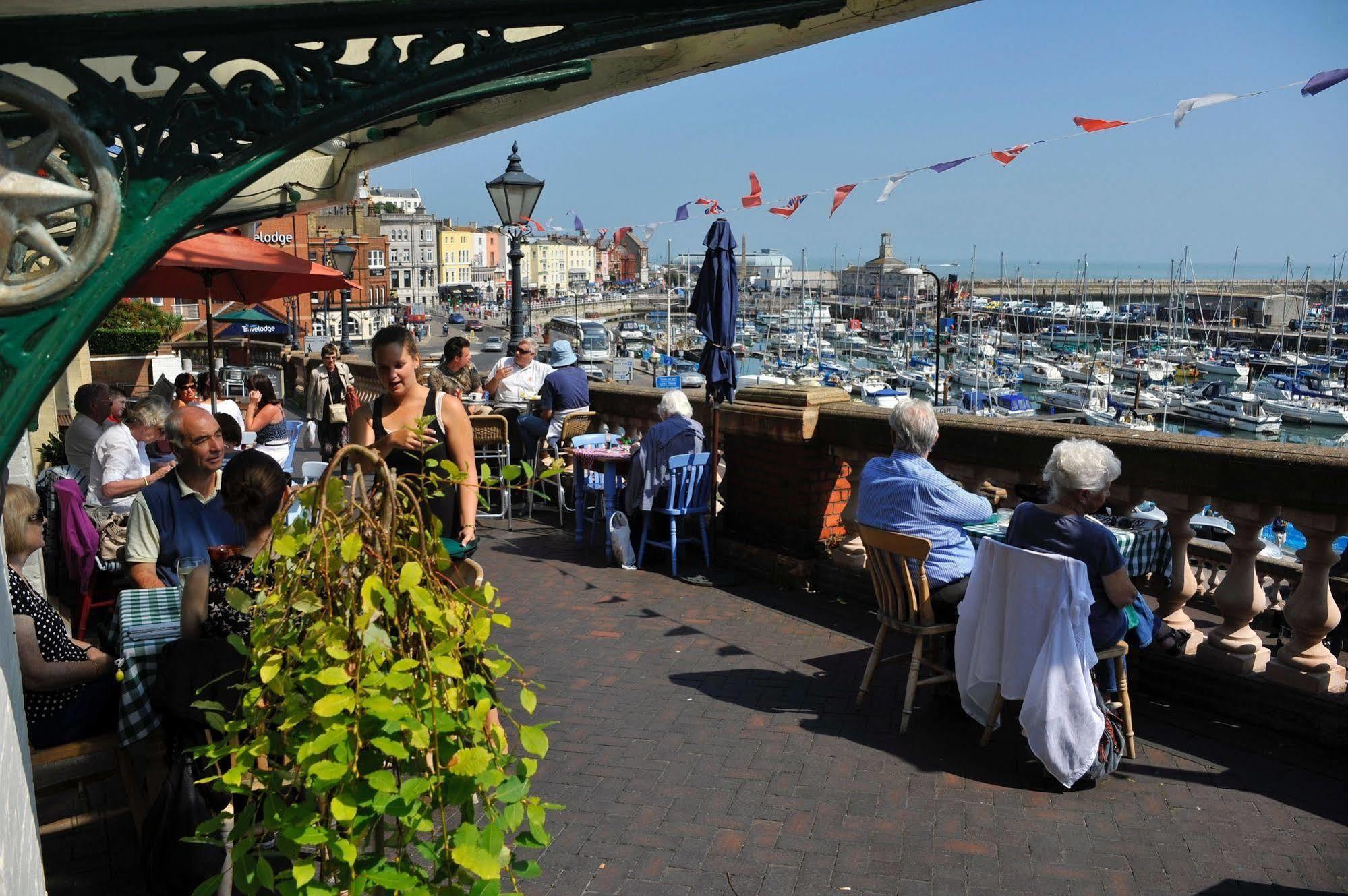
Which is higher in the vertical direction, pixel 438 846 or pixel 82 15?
pixel 82 15

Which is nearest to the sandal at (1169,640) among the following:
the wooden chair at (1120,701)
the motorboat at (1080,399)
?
the wooden chair at (1120,701)

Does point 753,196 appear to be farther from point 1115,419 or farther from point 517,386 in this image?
point 1115,419

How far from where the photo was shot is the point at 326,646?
2123 mm

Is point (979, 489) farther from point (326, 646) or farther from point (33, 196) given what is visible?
point (33, 196)

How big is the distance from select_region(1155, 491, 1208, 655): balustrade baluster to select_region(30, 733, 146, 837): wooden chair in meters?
4.59

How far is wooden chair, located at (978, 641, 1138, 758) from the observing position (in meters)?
4.61

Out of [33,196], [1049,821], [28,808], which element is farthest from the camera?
[1049,821]

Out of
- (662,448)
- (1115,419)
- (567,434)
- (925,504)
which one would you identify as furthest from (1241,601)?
(1115,419)

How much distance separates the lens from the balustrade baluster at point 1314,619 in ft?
15.5

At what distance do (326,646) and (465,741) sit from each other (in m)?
0.44

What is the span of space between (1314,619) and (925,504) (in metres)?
1.75

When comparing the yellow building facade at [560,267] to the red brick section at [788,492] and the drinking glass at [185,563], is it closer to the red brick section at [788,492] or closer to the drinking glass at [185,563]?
the red brick section at [788,492]

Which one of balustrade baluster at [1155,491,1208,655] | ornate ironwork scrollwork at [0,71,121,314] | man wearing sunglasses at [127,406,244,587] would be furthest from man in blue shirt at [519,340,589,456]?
ornate ironwork scrollwork at [0,71,121,314]

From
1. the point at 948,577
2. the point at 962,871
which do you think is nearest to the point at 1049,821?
the point at 962,871
